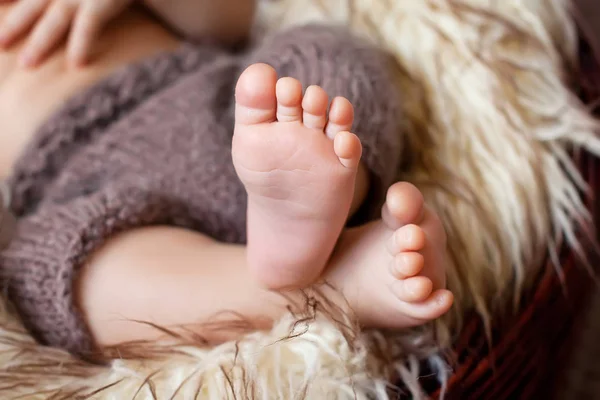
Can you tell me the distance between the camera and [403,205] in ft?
1.60

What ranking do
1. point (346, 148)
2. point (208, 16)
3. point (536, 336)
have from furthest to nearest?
point (208, 16) < point (536, 336) < point (346, 148)

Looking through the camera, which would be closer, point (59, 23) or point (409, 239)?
point (409, 239)

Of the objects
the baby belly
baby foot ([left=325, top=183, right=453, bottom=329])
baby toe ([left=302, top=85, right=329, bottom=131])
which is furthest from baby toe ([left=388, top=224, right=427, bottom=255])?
the baby belly

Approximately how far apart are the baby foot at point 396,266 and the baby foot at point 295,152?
0.04 meters

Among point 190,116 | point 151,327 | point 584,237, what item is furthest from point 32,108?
point 584,237

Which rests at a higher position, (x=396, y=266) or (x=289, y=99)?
(x=289, y=99)

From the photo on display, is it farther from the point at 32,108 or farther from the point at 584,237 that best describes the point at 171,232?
the point at 584,237

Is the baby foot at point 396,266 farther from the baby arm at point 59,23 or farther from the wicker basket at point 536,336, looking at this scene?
the baby arm at point 59,23

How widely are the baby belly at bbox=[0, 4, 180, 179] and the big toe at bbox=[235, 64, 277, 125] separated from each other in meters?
0.38

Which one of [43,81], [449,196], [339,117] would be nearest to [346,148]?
[339,117]

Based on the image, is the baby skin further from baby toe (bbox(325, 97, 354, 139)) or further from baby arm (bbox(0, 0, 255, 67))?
baby arm (bbox(0, 0, 255, 67))

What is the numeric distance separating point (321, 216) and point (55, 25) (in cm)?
47

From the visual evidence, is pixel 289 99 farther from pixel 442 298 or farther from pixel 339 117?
pixel 442 298

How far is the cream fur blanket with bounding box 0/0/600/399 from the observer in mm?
509
